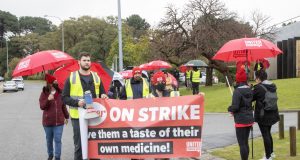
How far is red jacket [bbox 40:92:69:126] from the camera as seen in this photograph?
8.61m

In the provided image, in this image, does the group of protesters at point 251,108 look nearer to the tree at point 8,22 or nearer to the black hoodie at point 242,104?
the black hoodie at point 242,104

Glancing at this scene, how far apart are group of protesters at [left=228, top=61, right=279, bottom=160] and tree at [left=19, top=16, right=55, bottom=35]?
443 ft

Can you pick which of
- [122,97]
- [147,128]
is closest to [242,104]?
[147,128]

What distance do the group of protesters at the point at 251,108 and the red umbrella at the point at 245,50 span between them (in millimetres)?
1777

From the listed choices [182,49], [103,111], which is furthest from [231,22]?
[103,111]

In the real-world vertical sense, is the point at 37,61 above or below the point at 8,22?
below

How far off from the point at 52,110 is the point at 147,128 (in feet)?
8.12

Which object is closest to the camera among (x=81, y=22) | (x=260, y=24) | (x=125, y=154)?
(x=125, y=154)

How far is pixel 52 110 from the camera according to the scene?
865 cm

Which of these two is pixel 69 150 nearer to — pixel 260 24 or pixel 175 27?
pixel 175 27

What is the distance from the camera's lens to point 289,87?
24188 mm

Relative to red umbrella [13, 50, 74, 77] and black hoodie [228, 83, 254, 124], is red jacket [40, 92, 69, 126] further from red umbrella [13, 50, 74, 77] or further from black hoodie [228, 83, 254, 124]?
black hoodie [228, 83, 254, 124]

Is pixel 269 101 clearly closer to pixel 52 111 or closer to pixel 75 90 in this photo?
pixel 75 90

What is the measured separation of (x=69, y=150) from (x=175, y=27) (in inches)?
1077
